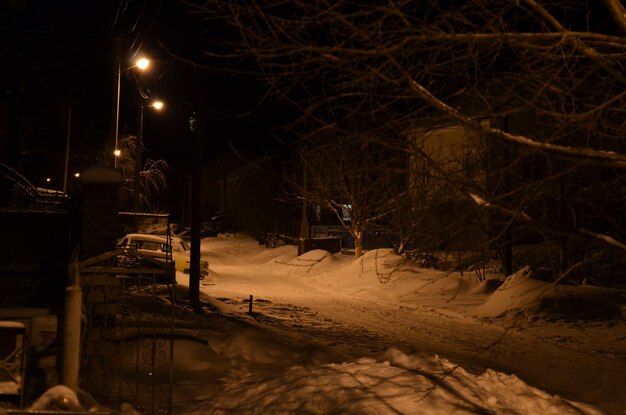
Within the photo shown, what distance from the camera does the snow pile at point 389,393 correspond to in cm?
658

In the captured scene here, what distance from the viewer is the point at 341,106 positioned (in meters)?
6.05

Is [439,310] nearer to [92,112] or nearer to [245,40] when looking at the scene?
[245,40]

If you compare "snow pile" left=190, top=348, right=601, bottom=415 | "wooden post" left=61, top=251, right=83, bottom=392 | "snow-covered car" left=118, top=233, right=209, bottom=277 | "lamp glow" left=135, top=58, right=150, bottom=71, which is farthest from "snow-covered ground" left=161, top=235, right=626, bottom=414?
"lamp glow" left=135, top=58, right=150, bottom=71

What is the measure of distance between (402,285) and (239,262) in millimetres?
15979

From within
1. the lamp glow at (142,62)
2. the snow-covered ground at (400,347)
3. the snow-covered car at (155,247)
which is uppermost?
the lamp glow at (142,62)

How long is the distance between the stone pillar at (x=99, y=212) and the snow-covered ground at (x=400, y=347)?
1.88 meters

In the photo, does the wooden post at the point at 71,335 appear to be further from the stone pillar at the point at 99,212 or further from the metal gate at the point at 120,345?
the stone pillar at the point at 99,212

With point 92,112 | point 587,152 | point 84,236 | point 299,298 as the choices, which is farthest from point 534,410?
point 92,112

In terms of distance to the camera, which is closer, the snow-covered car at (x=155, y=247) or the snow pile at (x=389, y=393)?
the snow pile at (x=389, y=393)

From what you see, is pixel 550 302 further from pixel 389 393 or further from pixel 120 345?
pixel 120 345

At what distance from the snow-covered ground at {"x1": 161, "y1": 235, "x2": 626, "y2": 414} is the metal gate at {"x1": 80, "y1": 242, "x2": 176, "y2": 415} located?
339 mm

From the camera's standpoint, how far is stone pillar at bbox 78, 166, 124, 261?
9953 mm

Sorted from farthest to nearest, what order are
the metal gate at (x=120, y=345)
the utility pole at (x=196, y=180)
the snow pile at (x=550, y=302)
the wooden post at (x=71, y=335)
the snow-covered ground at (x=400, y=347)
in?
the snow pile at (x=550, y=302) → the utility pole at (x=196, y=180) → the snow-covered ground at (x=400, y=347) → the metal gate at (x=120, y=345) → the wooden post at (x=71, y=335)

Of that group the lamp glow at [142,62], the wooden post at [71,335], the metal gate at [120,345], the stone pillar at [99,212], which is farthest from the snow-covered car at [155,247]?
the wooden post at [71,335]
